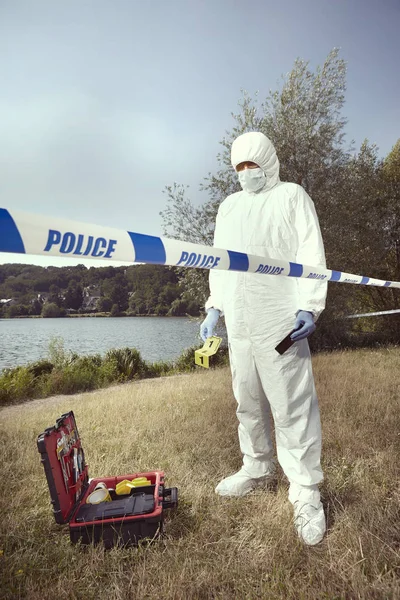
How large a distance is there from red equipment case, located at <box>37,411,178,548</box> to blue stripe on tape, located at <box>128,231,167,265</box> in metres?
1.19

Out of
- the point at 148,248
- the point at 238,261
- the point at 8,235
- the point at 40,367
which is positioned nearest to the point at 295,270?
the point at 238,261

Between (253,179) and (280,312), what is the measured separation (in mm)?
888

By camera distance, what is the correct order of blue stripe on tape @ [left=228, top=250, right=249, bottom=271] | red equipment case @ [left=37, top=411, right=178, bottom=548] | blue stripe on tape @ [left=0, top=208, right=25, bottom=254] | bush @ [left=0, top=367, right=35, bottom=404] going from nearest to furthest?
blue stripe on tape @ [left=0, top=208, right=25, bottom=254] < blue stripe on tape @ [left=228, top=250, right=249, bottom=271] < red equipment case @ [left=37, top=411, right=178, bottom=548] < bush @ [left=0, top=367, right=35, bottom=404]

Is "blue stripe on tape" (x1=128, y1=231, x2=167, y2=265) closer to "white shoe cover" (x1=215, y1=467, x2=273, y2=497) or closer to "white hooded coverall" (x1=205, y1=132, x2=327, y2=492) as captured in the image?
"white hooded coverall" (x1=205, y1=132, x2=327, y2=492)

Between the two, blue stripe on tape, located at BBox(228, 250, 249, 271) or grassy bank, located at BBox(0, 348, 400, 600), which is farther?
blue stripe on tape, located at BBox(228, 250, 249, 271)

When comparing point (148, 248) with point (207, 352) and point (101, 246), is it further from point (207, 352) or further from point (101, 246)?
point (207, 352)

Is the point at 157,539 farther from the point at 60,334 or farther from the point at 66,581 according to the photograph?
the point at 60,334

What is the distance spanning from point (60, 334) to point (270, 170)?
1026cm

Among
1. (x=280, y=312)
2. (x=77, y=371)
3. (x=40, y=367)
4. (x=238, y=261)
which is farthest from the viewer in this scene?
(x=40, y=367)

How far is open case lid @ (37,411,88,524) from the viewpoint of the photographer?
2.23m

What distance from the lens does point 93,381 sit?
987 centimetres

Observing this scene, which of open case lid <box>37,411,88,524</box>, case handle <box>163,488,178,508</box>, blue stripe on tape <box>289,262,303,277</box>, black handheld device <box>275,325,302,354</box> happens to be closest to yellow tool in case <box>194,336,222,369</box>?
black handheld device <box>275,325,302,354</box>

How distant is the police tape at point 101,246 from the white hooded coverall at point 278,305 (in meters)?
0.27

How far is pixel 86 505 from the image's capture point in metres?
2.58
